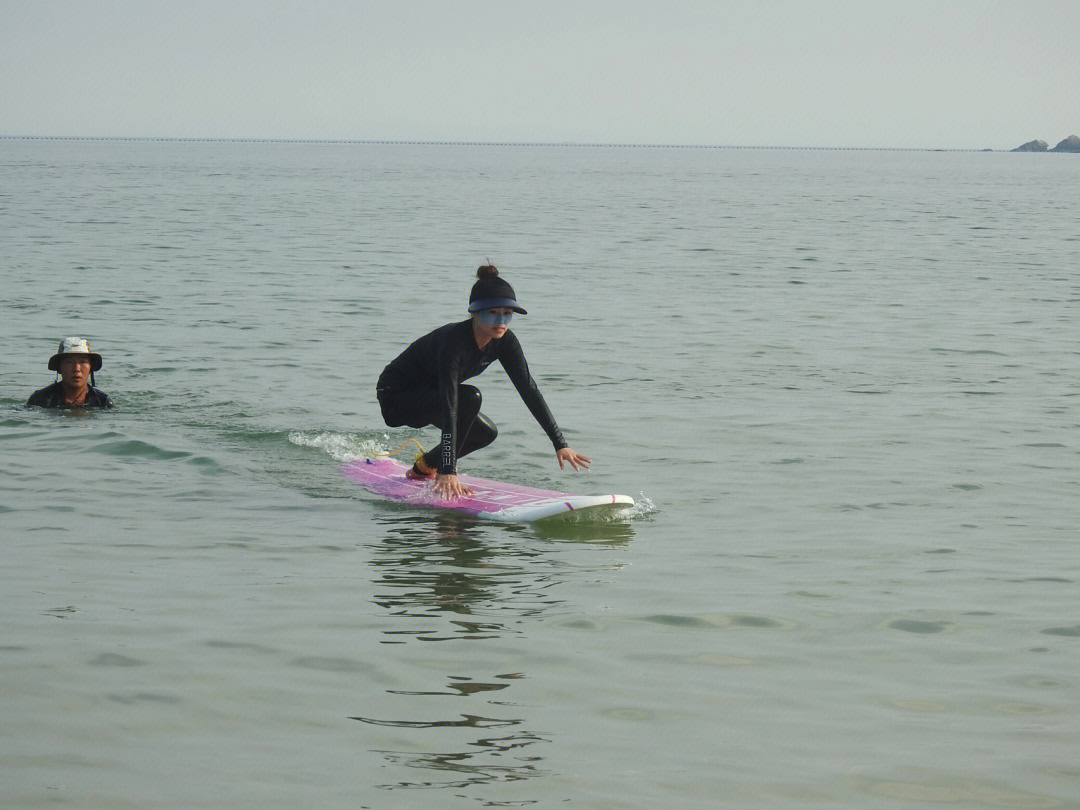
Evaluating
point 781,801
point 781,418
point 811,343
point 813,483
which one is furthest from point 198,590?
point 811,343

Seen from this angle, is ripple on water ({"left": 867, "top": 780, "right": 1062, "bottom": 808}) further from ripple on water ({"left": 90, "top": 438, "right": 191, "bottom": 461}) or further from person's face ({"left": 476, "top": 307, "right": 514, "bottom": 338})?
ripple on water ({"left": 90, "top": 438, "right": 191, "bottom": 461})

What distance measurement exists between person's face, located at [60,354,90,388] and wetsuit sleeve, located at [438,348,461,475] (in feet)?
15.7

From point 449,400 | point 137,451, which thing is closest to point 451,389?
point 449,400

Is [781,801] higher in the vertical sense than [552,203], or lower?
lower

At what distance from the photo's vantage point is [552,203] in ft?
194

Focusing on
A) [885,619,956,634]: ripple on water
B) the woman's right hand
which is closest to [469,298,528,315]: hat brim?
the woman's right hand

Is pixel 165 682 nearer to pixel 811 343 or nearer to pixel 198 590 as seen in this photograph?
pixel 198 590

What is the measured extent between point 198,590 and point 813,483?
16.3 ft

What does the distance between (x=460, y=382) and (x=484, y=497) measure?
100cm

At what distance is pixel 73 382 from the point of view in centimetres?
1162

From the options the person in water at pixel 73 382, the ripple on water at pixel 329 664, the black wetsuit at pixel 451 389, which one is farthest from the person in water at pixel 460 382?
the person in water at pixel 73 382

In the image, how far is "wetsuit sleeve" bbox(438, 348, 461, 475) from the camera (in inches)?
321

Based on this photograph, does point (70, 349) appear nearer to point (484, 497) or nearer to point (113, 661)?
point (484, 497)

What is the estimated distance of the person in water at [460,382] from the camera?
7887mm
